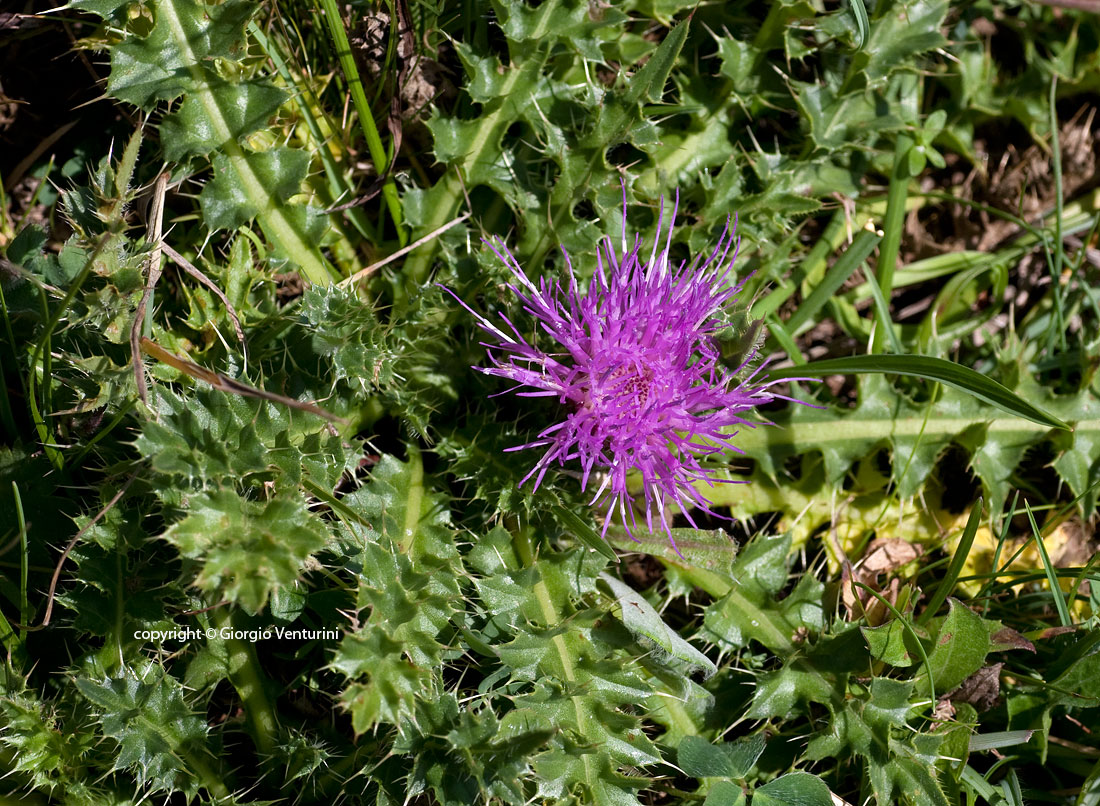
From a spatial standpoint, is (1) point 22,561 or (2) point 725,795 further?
(2) point 725,795

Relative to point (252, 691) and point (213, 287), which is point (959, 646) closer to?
point (252, 691)

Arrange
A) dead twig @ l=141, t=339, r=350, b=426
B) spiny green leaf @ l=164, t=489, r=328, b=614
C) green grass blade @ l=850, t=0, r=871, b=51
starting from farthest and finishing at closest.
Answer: green grass blade @ l=850, t=0, r=871, b=51 < dead twig @ l=141, t=339, r=350, b=426 < spiny green leaf @ l=164, t=489, r=328, b=614

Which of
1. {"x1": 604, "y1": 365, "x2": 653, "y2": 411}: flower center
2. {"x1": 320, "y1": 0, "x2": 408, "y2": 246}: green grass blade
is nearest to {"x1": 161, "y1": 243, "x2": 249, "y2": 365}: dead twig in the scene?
{"x1": 320, "y1": 0, "x2": 408, "y2": 246}: green grass blade

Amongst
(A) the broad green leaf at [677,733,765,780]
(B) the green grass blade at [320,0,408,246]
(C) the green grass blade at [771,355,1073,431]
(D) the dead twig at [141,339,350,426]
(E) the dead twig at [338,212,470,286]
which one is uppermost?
(B) the green grass blade at [320,0,408,246]

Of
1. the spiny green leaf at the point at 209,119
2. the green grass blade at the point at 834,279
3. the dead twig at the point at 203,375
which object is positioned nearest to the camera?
the dead twig at the point at 203,375

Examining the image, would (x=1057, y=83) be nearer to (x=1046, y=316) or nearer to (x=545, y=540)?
(x=1046, y=316)

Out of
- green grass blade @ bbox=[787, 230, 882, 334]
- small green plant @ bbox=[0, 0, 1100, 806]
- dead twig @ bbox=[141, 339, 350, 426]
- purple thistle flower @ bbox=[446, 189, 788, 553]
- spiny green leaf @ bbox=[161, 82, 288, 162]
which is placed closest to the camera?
dead twig @ bbox=[141, 339, 350, 426]

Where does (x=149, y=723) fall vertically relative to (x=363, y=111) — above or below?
below

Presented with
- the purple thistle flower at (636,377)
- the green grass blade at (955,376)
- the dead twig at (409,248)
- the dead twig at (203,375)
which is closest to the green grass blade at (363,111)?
the dead twig at (409,248)

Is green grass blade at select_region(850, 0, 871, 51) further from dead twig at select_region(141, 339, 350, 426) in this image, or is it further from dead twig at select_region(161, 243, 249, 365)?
dead twig at select_region(161, 243, 249, 365)

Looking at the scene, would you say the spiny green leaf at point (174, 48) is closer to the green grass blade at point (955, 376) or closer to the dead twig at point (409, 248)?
the dead twig at point (409, 248)

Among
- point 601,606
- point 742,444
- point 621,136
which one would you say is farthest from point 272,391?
point 742,444

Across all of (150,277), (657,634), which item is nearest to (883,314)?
(657,634)
